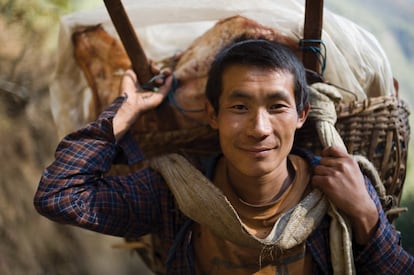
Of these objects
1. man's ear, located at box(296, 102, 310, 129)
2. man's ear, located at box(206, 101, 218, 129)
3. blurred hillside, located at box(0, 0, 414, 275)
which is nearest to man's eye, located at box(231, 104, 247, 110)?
man's ear, located at box(206, 101, 218, 129)

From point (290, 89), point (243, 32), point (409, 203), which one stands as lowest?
point (409, 203)

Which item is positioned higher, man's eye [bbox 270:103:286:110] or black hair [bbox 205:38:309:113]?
black hair [bbox 205:38:309:113]

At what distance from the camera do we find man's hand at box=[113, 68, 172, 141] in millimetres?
1813

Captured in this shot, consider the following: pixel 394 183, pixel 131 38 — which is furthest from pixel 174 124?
pixel 394 183

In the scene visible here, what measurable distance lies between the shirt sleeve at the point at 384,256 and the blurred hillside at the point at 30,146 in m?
1.28

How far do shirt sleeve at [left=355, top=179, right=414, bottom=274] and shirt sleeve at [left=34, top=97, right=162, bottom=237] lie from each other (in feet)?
2.43

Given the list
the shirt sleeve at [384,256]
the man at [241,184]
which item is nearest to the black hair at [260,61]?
the man at [241,184]

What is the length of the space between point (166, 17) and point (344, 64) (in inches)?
28.6

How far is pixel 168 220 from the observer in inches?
70.7

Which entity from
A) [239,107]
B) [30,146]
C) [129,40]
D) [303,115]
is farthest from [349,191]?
[30,146]

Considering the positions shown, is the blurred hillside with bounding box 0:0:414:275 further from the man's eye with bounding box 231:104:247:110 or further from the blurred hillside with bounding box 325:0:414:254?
the man's eye with bounding box 231:104:247:110

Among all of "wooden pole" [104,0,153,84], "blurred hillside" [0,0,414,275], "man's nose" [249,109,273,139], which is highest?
"wooden pole" [104,0,153,84]

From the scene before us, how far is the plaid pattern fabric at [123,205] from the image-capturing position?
161cm

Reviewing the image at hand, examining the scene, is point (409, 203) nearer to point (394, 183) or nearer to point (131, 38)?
point (394, 183)
